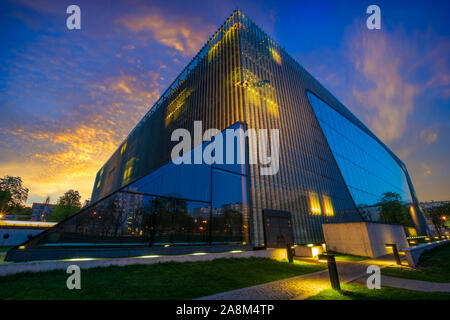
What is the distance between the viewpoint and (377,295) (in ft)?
16.8

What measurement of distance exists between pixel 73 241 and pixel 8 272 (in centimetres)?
187

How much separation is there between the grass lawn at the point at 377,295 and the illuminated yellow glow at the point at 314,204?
55.1ft

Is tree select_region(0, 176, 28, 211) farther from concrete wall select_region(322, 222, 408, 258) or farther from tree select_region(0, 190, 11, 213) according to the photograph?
concrete wall select_region(322, 222, 408, 258)

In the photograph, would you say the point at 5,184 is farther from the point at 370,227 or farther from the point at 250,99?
the point at 370,227

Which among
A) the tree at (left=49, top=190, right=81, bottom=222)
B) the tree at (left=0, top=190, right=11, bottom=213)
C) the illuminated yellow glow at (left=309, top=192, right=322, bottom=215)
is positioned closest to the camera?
the illuminated yellow glow at (left=309, top=192, right=322, bottom=215)

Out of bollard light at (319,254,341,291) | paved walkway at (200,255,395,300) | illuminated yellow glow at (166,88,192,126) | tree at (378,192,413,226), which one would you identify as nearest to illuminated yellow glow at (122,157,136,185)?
illuminated yellow glow at (166,88,192,126)

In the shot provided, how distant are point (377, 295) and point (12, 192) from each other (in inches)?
2686

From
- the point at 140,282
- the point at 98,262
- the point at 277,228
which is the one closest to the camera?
the point at 140,282

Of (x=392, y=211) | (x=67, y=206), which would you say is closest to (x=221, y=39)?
(x=392, y=211)

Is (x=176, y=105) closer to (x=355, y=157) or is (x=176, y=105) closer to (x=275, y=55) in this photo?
(x=275, y=55)

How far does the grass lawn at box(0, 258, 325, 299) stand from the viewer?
13.8 feet

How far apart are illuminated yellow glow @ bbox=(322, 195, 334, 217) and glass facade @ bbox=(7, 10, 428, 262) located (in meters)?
0.13
